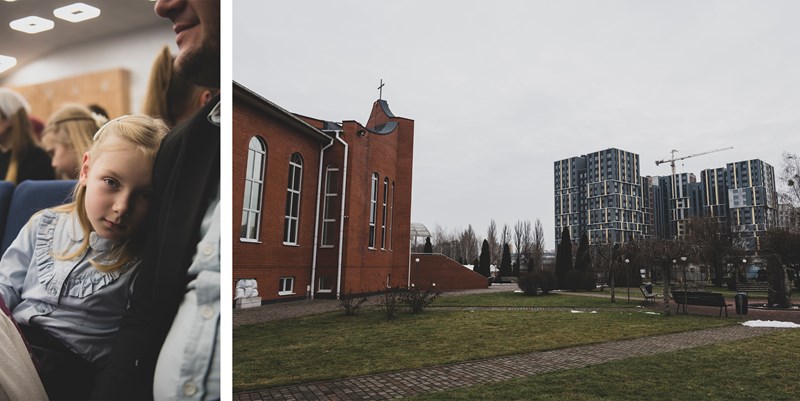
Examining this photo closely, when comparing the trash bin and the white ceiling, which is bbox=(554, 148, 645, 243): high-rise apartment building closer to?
the trash bin

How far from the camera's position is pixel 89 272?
1657 mm

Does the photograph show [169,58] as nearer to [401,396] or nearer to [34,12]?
[34,12]

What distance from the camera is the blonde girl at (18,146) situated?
1.95 meters

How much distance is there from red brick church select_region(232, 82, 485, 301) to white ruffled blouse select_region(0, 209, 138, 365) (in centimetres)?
1145

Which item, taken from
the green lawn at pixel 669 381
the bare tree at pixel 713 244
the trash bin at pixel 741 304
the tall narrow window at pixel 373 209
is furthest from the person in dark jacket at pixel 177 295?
the bare tree at pixel 713 244

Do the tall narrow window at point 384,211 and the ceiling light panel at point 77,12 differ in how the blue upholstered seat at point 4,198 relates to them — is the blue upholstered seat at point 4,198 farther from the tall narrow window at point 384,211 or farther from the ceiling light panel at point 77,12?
the tall narrow window at point 384,211

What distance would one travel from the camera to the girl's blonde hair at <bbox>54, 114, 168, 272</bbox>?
1.64m

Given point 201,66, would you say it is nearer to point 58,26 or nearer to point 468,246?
point 58,26

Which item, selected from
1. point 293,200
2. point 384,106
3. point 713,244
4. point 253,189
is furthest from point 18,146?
point 713,244

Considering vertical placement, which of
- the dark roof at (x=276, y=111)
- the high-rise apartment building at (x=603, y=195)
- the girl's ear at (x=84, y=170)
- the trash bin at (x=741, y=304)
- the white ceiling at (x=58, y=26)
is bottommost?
the trash bin at (x=741, y=304)

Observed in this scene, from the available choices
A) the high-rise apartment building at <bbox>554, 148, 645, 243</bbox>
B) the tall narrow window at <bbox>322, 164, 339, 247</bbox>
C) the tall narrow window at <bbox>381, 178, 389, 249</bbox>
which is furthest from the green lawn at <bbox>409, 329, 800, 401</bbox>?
the high-rise apartment building at <bbox>554, 148, 645, 243</bbox>

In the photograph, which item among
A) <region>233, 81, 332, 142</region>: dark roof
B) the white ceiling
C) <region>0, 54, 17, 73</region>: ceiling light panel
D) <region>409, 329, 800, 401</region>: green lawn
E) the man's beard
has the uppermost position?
<region>233, 81, 332, 142</region>: dark roof

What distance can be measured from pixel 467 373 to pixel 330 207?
1426 centimetres

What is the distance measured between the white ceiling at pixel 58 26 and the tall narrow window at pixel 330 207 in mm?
17689
